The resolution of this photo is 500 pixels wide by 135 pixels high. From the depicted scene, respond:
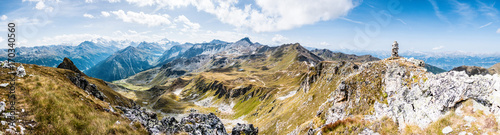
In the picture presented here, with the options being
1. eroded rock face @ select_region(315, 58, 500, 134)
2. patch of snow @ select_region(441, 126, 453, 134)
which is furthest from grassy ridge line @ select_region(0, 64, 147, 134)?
eroded rock face @ select_region(315, 58, 500, 134)

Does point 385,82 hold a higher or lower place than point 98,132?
higher

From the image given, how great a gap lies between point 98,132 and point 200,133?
18510mm

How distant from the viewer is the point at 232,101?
648 ft

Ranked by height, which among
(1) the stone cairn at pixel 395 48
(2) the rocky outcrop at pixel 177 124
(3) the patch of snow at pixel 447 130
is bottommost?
(2) the rocky outcrop at pixel 177 124

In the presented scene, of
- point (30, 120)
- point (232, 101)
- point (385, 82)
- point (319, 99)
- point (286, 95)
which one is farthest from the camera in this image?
point (232, 101)

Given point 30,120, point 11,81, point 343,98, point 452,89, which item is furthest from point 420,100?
point 11,81

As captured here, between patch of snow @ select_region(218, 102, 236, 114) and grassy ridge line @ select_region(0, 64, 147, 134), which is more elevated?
grassy ridge line @ select_region(0, 64, 147, 134)

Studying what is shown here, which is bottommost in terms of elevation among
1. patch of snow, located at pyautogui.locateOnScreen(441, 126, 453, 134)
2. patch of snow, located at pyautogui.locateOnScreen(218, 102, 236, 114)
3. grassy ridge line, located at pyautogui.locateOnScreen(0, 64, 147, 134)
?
patch of snow, located at pyautogui.locateOnScreen(218, 102, 236, 114)

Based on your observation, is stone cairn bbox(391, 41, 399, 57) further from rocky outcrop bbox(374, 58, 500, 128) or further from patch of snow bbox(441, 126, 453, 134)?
patch of snow bbox(441, 126, 453, 134)

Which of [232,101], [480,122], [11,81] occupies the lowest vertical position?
[232,101]

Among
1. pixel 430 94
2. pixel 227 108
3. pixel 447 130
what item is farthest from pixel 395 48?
pixel 227 108

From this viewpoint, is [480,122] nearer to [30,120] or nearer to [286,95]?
[30,120]

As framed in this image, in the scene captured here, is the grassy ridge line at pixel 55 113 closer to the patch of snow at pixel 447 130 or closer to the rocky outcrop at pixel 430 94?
the patch of snow at pixel 447 130

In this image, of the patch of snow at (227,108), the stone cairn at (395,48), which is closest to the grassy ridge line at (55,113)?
the stone cairn at (395,48)
